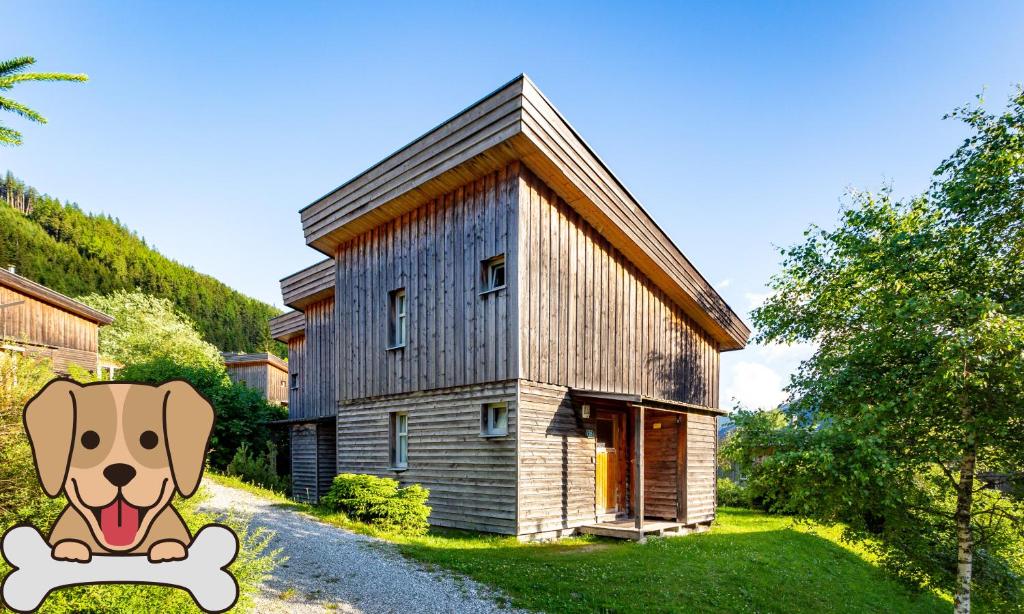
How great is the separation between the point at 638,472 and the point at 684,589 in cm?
329

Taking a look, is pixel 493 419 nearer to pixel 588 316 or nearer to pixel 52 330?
pixel 588 316

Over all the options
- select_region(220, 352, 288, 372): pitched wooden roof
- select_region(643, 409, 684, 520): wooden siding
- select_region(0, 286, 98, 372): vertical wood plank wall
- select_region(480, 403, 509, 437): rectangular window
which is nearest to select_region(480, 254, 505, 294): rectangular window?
select_region(480, 403, 509, 437): rectangular window

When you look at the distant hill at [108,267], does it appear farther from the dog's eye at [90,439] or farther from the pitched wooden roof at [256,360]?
the dog's eye at [90,439]

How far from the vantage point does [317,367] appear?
20.7 metres

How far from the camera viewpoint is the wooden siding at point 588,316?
12273 mm

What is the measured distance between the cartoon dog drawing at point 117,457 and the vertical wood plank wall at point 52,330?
978 inches

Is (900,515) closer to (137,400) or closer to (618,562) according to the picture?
(618,562)

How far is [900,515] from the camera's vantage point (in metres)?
8.98

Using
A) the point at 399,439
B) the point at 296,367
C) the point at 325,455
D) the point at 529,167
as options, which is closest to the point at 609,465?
the point at 399,439

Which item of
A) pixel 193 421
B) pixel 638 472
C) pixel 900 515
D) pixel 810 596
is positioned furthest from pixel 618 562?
pixel 193 421

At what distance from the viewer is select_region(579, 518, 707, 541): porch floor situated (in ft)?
40.1

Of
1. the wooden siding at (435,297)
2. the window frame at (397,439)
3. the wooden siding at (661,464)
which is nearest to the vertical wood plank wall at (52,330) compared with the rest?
the wooden siding at (435,297)

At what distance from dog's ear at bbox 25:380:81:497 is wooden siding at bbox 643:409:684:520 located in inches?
540

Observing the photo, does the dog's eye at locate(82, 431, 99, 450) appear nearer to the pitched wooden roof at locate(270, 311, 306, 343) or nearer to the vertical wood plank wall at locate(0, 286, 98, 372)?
the pitched wooden roof at locate(270, 311, 306, 343)
